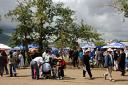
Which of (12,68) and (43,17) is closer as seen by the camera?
(12,68)

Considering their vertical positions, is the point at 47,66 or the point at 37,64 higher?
the point at 37,64

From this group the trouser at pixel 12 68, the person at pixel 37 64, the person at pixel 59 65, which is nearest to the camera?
the person at pixel 37 64

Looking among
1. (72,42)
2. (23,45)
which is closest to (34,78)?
(72,42)

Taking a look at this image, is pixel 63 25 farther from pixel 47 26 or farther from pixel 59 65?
pixel 59 65

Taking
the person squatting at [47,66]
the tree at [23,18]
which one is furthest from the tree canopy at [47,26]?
the person squatting at [47,66]

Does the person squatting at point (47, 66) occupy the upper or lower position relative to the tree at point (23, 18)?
lower

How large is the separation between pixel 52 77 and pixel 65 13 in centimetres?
2008

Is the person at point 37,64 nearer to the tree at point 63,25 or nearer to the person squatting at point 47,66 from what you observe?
the person squatting at point 47,66

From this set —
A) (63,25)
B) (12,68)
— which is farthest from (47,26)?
(12,68)

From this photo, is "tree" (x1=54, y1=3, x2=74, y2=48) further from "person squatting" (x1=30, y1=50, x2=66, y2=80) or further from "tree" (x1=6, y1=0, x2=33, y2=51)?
"person squatting" (x1=30, y1=50, x2=66, y2=80)

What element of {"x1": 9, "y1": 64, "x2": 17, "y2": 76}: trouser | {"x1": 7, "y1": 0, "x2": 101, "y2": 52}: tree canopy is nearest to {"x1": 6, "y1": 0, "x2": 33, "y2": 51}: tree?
{"x1": 7, "y1": 0, "x2": 101, "y2": 52}: tree canopy

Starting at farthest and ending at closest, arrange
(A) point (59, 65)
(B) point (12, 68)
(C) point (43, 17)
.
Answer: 1. (C) point (43, 17)
2. (B) point (12, 68)
3. (A) point (59, 65)

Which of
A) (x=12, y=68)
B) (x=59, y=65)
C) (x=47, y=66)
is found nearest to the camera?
(x=47, y=66)

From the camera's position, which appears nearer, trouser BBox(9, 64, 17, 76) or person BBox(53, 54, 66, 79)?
person BBox(53, 54, 66, 79)
